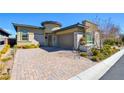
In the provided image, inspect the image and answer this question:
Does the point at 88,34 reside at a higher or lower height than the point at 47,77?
higher

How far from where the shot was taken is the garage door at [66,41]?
1919cm

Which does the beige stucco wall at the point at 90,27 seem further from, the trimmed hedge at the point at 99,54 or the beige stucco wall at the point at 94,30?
the trimmed hedge at the point at 99,54

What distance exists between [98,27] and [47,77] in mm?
16426

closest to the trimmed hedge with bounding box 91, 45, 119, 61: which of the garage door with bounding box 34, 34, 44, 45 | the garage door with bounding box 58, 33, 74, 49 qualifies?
the garage door with bounding box 58, 33, 74, 49

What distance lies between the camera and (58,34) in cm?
2364

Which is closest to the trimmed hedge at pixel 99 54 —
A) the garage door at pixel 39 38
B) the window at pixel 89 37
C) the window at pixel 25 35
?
the window at pixel 89 37

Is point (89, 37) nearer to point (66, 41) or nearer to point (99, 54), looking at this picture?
point (66, 41)

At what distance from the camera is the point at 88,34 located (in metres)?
19.5

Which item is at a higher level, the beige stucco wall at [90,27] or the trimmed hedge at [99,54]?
the beige stucco wall at [90,27]

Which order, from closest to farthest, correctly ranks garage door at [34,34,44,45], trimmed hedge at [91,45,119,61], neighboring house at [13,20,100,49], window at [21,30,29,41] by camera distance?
trimmed hedge at [91,45,119,61], neighboring house at [13,20,100,49], window at [21,30,29,41], garage door at [34,34,44,45]

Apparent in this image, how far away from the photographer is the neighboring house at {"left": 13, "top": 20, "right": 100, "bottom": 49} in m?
18.4

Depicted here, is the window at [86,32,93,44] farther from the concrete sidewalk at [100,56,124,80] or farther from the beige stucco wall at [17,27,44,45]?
the concrete sidewalk at [100,56,124,80]
